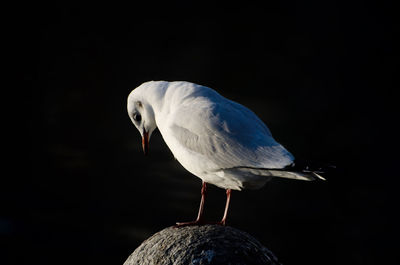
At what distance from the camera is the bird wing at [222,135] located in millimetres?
1897

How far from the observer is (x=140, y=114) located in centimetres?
230

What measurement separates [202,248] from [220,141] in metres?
0.37

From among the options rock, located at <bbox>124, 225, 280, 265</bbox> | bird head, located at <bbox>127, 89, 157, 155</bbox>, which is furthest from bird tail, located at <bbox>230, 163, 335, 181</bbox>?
bird head, located at <bbox>127, 89, 157, 155</bbox>

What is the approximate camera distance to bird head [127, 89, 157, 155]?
2237 mm

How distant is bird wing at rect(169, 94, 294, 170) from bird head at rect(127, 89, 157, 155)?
0.21 metres

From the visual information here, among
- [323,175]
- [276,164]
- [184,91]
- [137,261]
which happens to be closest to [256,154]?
[276,164]

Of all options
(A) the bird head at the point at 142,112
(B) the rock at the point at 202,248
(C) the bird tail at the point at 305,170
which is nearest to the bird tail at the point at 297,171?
(C) the bird tail at the point at 305,170

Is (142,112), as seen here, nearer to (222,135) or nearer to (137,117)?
(137,117)

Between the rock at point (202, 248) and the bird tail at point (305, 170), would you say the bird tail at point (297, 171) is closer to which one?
the bird tail at point (305, 170)

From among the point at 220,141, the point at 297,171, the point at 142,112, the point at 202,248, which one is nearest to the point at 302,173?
the point at 297,171

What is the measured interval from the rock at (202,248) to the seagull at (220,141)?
14 centimetres

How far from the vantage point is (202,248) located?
1934 millimetres

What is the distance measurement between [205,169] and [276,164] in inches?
11.6

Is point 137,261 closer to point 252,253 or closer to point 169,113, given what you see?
point 252,253
